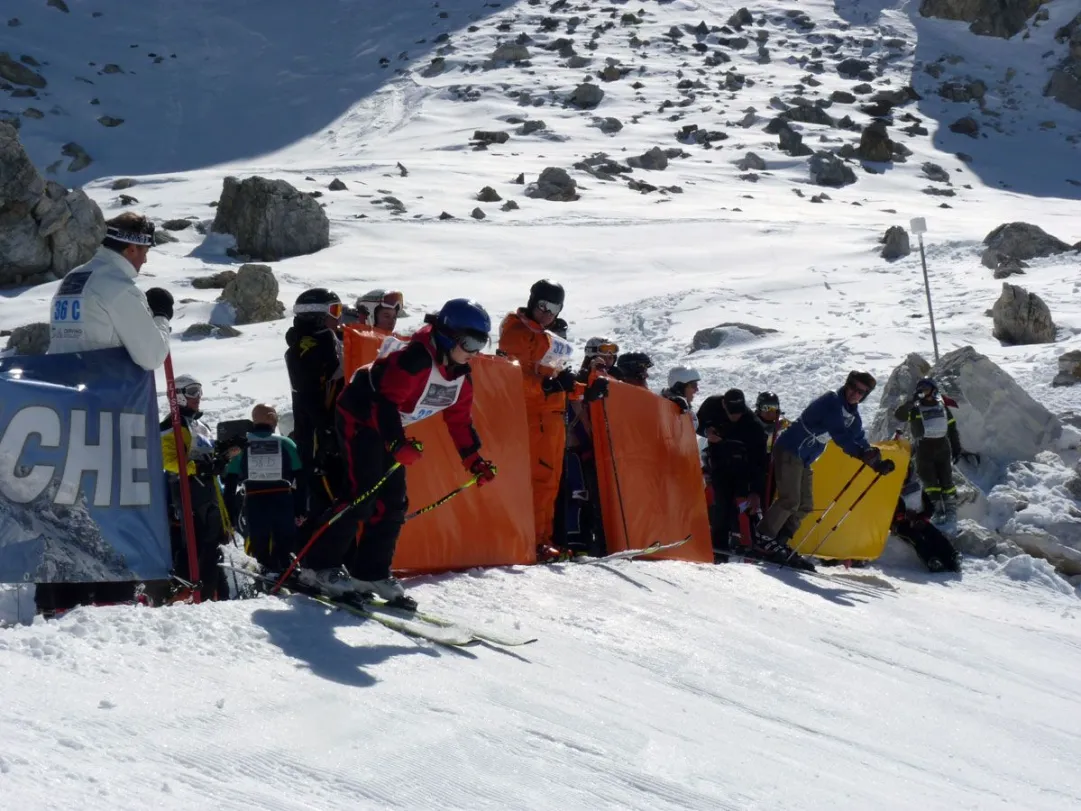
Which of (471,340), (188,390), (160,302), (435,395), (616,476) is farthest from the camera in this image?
(616,476)

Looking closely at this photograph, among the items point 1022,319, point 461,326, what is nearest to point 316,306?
point 461,326

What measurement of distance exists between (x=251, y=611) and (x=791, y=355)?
13.1 meters

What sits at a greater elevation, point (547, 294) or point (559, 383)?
point (547, 294)

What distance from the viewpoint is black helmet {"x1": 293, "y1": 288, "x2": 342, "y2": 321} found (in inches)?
271

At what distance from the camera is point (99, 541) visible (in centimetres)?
489

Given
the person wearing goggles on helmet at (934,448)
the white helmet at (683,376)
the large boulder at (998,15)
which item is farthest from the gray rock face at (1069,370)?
the large boulder at (998,15)

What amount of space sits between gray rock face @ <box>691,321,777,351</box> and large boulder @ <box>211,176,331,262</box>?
1168 cm

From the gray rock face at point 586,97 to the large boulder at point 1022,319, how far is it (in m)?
39.2

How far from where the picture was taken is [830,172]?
42.9m

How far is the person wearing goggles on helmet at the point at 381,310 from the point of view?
7941 mm

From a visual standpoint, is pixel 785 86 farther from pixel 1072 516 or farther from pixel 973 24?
pixel 1072 516

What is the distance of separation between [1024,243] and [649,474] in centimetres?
1655

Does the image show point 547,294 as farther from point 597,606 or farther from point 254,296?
point 254,296

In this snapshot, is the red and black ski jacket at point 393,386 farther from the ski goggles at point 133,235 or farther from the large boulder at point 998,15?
the large boulder at point 998,15
